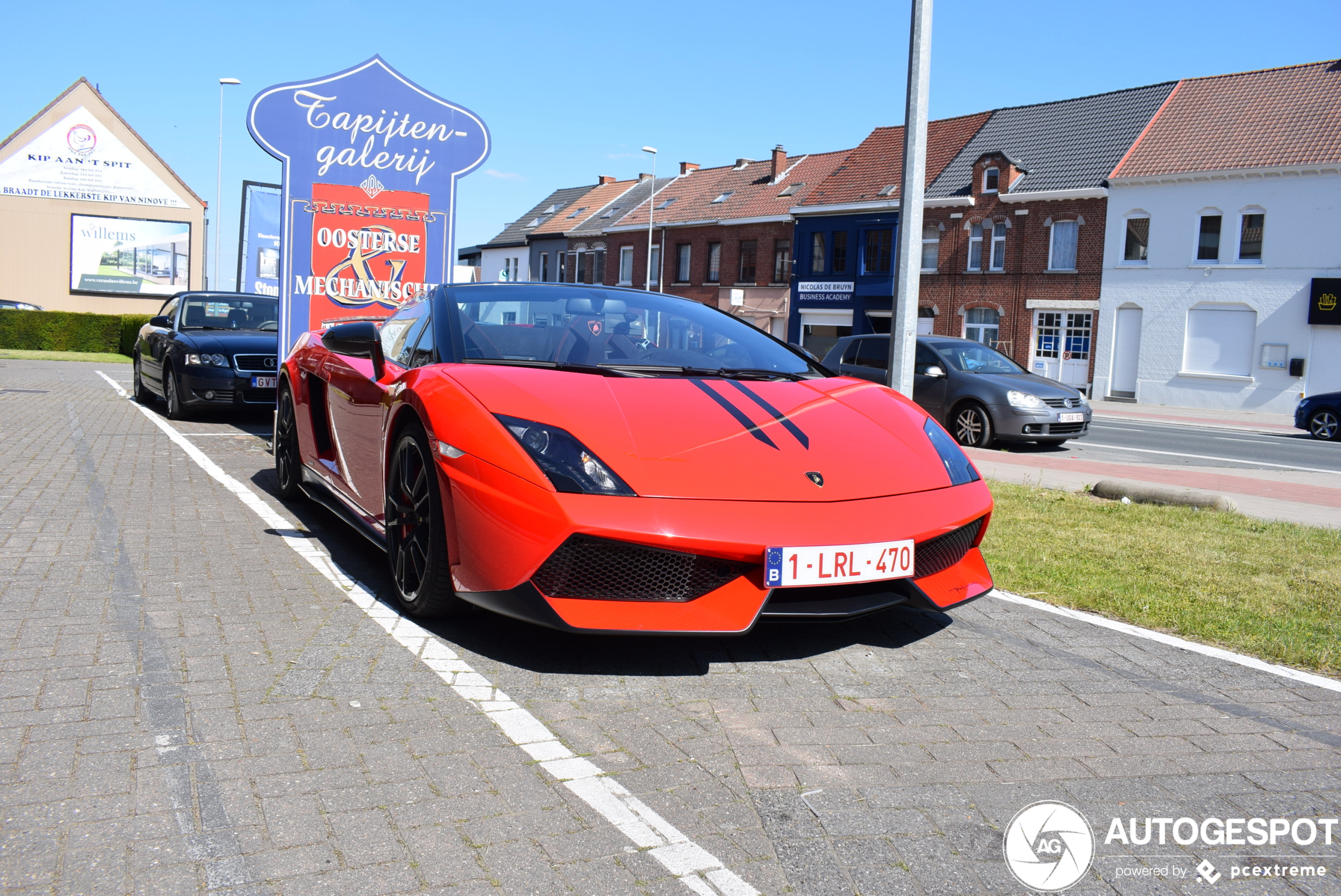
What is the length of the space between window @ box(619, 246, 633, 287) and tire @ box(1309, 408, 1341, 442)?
1376 inches

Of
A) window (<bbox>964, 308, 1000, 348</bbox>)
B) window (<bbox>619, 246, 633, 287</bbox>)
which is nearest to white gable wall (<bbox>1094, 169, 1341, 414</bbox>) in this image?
window (<bbox>964, 308, 1000, 348</bbox>)

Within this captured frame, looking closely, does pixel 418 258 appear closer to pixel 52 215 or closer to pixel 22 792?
pixel 22 792

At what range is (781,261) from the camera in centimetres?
4500

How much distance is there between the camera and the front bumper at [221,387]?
38.0 feet

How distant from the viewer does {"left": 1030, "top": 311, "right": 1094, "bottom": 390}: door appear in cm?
3384

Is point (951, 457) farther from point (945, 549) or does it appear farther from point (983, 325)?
point (983, 325)

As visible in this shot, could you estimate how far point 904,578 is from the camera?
151 inches

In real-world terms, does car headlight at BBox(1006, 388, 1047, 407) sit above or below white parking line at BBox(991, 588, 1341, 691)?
above

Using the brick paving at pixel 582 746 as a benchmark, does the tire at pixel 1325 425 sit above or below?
above

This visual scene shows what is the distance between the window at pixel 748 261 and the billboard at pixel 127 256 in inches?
929

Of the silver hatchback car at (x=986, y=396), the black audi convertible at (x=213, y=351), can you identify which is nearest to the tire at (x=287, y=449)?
the black audi convertible at (x=213, y=351)

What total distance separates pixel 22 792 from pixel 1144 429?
21.2 m

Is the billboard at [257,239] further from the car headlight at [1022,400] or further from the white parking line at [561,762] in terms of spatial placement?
the white parking line at [561,762]

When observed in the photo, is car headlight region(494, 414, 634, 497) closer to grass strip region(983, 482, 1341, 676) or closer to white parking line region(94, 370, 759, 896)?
white parking line region(94, 370, 759, 896)
